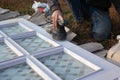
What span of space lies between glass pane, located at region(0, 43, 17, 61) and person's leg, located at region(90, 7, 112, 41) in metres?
1.10

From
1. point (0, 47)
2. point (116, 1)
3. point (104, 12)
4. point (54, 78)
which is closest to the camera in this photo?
point (54, 78)

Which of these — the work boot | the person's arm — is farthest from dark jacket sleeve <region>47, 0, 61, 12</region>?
the work boot

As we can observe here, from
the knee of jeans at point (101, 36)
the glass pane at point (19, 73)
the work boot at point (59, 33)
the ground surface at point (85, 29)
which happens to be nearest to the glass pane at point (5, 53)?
the glass pane at point (19, 73)

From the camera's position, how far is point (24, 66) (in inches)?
76.5

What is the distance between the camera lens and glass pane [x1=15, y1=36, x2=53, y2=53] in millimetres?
2193

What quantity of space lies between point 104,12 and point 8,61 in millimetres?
1513

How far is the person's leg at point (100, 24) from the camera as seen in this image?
9.69 ft

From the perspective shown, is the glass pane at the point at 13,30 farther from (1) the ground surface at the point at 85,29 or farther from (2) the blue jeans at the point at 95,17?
(2) the blue jeans at the point at 95,17

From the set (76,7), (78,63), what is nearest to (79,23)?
(76,7)

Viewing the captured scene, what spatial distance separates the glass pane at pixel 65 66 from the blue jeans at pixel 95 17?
0.96 metres

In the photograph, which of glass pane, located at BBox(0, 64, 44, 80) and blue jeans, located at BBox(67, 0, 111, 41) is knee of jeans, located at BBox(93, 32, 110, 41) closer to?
blue jeans, located at BBox(67, 0, 111, 41)

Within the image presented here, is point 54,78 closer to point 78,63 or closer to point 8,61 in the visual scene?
point 78,63

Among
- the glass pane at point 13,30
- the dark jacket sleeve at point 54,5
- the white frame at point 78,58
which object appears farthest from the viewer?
the glass pane at point 13,30

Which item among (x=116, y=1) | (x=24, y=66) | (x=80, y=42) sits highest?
(x=116, y=1)
